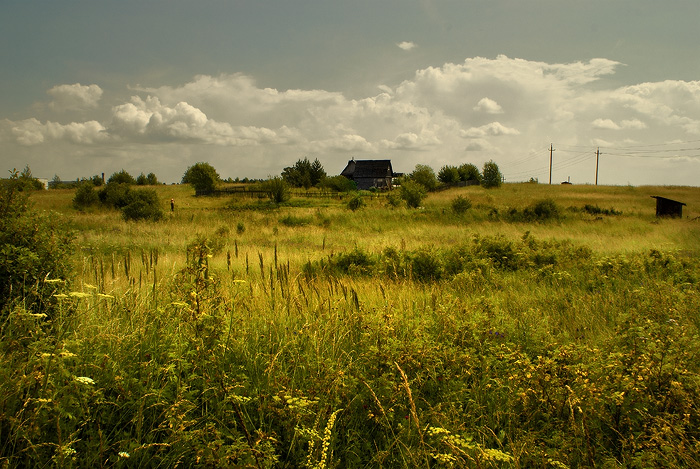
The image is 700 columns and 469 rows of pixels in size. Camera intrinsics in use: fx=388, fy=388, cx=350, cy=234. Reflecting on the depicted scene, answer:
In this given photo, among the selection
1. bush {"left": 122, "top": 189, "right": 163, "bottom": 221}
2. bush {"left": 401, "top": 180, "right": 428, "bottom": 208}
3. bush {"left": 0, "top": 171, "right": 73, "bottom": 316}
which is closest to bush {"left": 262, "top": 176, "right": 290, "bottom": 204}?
bush {"left": 401, "top": 180, "right": 428, "bottom": 208}

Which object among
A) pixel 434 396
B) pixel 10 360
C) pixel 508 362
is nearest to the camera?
pixel 10 360

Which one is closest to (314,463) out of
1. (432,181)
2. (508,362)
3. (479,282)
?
(508,362)

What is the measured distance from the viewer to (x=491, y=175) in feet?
257

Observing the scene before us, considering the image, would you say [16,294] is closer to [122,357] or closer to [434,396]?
[122,357]

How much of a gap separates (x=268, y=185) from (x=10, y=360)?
48.0 m

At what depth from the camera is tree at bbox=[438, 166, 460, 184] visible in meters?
88.4

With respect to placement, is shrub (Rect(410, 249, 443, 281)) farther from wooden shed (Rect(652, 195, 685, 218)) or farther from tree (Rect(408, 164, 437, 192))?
tree (Rect(408, 164, 437, 192))

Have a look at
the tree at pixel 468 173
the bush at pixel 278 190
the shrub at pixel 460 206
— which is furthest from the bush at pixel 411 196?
the tree at pixel 468 173

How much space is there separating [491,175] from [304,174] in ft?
128

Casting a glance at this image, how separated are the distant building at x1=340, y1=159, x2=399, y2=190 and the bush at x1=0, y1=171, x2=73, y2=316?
77.2m

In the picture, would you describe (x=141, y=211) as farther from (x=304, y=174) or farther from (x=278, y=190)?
(x=304, y=174)

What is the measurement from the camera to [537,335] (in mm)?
4066

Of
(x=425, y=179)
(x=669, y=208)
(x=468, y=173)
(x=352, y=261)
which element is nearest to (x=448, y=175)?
(x=468, y=173)

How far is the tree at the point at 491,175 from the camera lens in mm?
77000
